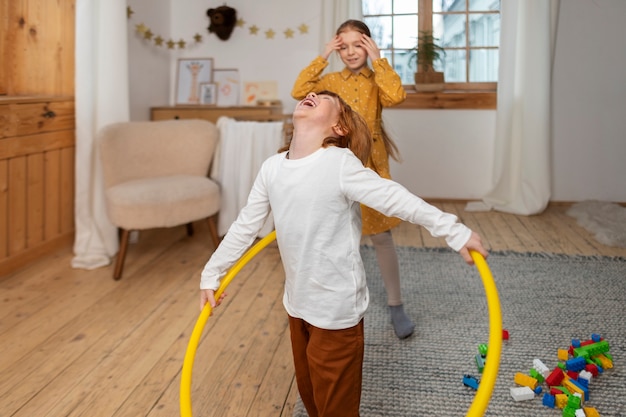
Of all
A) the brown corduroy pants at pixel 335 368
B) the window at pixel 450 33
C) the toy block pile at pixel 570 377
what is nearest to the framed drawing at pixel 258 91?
the window at pixel 450 33

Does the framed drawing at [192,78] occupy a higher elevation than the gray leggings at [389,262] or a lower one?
higher

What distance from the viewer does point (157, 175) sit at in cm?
304

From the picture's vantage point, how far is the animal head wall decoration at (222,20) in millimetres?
4188

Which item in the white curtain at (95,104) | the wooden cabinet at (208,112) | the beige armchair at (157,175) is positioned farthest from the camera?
the wooden cabinet at (208,112)

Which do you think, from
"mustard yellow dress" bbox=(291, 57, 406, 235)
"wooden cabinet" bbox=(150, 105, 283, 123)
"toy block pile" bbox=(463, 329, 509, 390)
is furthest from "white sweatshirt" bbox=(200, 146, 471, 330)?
"wooden cabinet" bbox=(150, 105, 283, 123)

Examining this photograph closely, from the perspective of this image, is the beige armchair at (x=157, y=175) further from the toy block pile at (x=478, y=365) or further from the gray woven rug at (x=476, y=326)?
the toy block pile at (x=478, y=365)

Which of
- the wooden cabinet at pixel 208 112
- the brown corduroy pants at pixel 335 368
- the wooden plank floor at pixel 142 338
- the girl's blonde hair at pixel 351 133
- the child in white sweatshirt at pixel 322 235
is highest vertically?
the wooden cabinet at pixel 208 112

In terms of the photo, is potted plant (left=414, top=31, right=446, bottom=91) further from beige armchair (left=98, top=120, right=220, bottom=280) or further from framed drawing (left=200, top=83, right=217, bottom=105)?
beige armchair (left=98, top=120, right=220, bottom=280)

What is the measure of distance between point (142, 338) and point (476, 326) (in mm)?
1157

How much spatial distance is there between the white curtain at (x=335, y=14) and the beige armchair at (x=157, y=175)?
4.09ft

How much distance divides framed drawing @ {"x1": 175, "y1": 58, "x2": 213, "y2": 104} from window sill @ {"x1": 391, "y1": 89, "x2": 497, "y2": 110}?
141cm

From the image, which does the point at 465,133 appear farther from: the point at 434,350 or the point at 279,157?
the point at 279,157

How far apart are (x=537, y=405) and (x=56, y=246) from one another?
8.00 feet

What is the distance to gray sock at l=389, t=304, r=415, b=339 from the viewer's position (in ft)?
6.59
